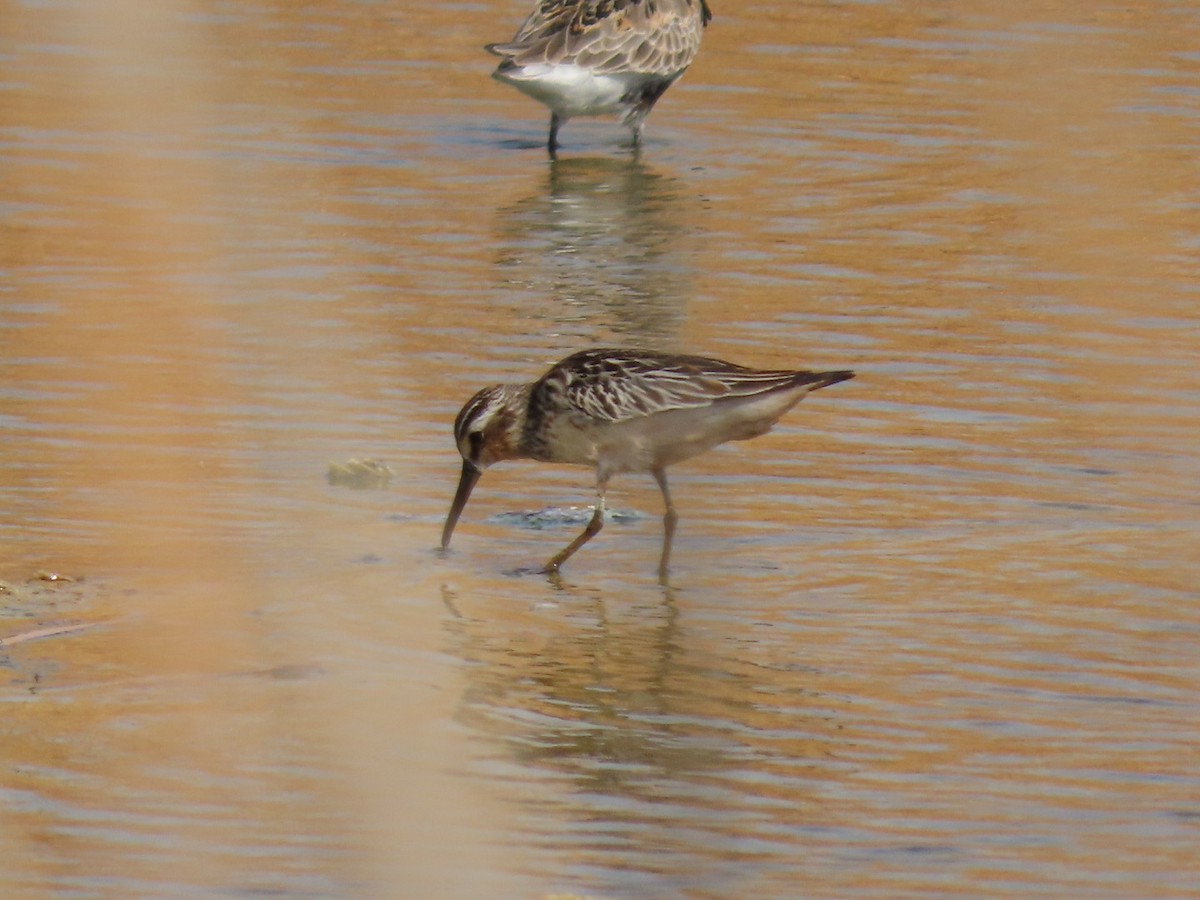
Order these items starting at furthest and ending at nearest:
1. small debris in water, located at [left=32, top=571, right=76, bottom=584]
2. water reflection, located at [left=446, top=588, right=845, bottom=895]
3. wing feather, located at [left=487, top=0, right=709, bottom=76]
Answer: wing feather, located at [left=487, top=0, right=709, bottom=76], small debris in water, located at [left=32, top=571, right=76, bottom=584], water reflection, located at [left=446, top=588, right=845, bottom=895]

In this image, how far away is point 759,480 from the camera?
326 inches

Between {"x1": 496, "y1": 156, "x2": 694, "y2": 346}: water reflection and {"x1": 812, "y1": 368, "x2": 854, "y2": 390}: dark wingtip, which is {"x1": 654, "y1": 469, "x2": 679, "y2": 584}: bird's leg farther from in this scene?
{"x1": 496, "y1": 156, "x2": 694, "y2": 346}: water reflection

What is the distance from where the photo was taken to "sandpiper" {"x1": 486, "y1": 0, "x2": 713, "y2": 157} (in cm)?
1564

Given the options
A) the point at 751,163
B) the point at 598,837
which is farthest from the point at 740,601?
the point at 751,163

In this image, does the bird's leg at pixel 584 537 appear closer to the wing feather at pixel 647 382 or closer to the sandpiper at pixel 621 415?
the sandpiper at pixel 621 415

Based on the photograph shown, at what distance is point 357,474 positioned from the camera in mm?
8148

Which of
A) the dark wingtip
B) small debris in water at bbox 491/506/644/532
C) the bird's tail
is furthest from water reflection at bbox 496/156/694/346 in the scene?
the dark wingtip

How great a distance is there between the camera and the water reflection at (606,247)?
11047 millimetres

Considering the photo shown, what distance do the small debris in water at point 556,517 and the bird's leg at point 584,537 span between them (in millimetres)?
204

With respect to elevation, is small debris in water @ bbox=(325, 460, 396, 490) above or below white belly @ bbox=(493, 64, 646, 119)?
below

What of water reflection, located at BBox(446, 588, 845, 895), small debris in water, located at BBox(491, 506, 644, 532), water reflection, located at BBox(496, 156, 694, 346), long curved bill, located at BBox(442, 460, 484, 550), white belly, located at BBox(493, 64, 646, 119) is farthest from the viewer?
white belly, located at BBox(493, 64, 646, 119)

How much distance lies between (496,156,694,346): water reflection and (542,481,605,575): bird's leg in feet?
8.92

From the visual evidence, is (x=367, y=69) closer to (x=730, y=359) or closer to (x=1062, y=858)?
(x=730, y=359)

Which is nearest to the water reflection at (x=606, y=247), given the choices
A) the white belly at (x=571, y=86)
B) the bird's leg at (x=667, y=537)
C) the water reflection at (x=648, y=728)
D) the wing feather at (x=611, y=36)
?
the white belly at (x=571, y=86)
